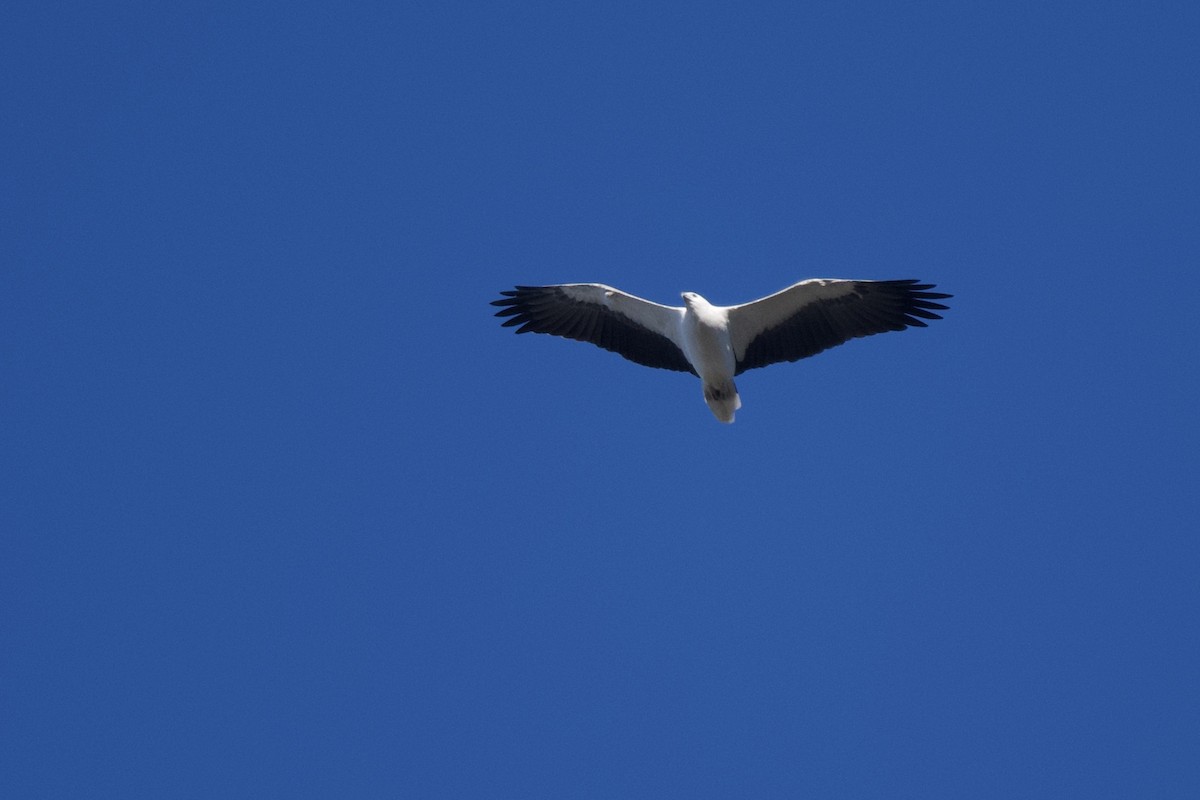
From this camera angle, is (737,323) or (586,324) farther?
(586,324)

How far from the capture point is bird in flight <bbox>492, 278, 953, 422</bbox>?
53.2 ft

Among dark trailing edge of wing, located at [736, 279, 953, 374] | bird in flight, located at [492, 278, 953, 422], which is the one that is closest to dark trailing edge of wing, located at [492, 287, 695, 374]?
bird in flight, located at [492, 278, 953, 422]

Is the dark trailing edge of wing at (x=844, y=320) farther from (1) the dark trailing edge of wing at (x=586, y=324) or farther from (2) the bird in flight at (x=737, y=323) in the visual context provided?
(1) the dark trailing edge of wing at (x=586, y=324)

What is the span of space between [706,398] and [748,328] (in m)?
0.90

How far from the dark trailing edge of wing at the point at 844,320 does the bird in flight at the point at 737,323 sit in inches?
0.4

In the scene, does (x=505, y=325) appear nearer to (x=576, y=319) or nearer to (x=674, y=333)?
(x=576, y=319)

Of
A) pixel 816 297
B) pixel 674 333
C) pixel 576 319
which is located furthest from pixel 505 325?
pixel 816 297

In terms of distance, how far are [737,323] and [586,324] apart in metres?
1.89

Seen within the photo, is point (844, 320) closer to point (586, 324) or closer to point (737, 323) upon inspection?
point (737, 323)

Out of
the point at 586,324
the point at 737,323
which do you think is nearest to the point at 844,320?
the point at 737,323

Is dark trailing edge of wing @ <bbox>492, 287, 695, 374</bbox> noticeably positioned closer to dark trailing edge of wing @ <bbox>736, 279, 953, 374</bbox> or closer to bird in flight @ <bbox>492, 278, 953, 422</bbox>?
bird in flight @ <bbox>492, 278, 953, 422</bbox>

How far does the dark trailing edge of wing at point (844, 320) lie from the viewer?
16203mm

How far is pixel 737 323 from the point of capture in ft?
54.0

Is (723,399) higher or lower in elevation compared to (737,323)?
lower
